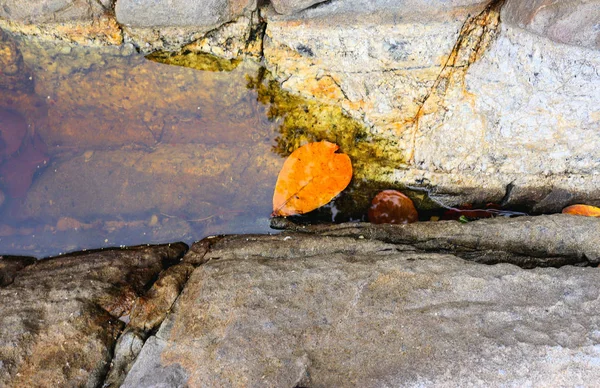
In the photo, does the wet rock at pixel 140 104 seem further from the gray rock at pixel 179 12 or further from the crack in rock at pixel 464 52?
the crack in rock at pixel 464 52

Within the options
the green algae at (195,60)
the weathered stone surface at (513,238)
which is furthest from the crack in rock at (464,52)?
the green algae at (195,60)

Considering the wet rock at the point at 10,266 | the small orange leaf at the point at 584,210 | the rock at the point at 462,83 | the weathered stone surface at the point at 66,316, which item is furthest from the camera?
the small orange leaf at the point at 584,210

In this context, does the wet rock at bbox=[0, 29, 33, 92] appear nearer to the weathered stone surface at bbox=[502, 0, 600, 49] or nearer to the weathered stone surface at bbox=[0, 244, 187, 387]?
the weathered stone surface at bbox=[0, 244, 187, 387]

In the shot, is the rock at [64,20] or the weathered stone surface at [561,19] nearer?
the weathered stone surface at [561,19]

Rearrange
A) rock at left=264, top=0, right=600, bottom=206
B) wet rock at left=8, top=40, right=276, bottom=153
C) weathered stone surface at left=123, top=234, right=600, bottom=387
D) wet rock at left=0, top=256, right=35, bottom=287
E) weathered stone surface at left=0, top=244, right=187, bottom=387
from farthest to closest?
1. wet rock at left=8, top=40, right=276, bottom=153
2. wet rock at left=0, top=256, right=35, bottom=287
3. rock at left=264, top=0, right=600, bottom=206
4. weathered stone surface at left=0, top=244, right=187, bottom=387
5. weathered stone surface at left=123, top=234, right=600, bottom=387

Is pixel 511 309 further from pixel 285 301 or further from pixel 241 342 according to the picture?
pixel 241 342

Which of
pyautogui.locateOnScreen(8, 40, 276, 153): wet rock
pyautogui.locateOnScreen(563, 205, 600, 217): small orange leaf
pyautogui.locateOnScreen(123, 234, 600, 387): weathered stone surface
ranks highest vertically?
pyautogui.locateOnScreen(8, 40, 276, 153): wet rock

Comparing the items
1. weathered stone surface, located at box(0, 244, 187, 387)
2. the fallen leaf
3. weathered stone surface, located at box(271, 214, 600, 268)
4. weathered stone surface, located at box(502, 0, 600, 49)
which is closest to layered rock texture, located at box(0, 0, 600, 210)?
weathered stone surface, located at box(502, 0, 600, 49)

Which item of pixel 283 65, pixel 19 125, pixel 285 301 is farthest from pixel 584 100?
pixel 19 125
